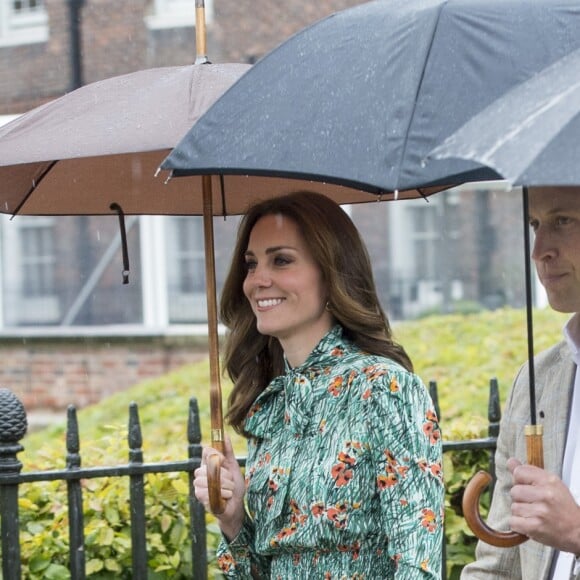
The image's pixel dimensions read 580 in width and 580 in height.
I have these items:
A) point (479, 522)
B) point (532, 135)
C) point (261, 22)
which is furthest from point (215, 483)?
point (261, 22)

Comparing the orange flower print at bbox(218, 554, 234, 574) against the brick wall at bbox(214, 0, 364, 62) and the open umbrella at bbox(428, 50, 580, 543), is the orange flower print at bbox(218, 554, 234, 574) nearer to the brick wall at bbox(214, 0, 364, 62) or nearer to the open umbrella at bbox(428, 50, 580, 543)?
the open umbrella at bbox(428, 50, 580, 543)

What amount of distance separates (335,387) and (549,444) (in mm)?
537

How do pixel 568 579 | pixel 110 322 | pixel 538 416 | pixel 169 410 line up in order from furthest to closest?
pixel 110 322, pixel 169 410, pixel 538 416, pixel 568 579

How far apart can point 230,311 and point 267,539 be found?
717mm

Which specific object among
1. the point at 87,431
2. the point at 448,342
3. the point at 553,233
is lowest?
the point at 87,431

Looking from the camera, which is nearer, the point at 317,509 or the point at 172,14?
the point at 317,509

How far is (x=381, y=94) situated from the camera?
8.93 ft

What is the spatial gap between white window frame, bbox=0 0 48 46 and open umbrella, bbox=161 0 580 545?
12.9 m

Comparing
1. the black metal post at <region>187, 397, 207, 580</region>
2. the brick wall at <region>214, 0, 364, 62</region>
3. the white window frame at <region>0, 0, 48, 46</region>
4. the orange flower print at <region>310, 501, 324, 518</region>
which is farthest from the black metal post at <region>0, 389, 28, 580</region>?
the white window frame at <region>0, 0, 48, 46</region>

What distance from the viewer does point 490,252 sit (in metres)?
15.5

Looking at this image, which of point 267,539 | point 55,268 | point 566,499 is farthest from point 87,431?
point 55,268

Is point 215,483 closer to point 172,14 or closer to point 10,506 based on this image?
point 10,506

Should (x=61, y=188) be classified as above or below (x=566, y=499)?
above

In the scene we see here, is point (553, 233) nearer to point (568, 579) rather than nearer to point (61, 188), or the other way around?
point (568, 579)
